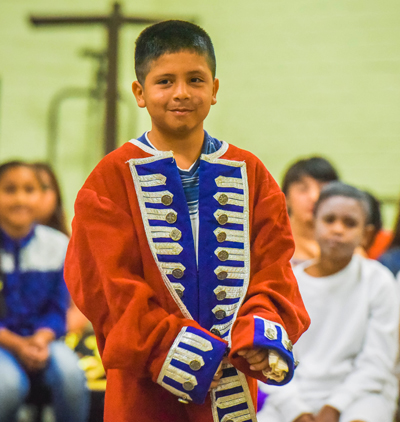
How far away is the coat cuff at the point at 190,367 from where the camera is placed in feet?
3.31

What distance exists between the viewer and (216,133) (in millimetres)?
5148

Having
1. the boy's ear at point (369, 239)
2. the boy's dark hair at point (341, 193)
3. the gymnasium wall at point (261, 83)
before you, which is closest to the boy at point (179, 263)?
the boy's dark hair at point (341, 193)

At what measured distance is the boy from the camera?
102cm

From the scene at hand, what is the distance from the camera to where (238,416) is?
1088 millimetres

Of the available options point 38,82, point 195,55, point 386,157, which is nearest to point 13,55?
point 38,82

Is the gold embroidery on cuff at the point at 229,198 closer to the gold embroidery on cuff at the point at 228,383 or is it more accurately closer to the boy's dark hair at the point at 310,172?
the gold embroidery on cuff at the point at 228,383

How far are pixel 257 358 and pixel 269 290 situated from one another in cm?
13

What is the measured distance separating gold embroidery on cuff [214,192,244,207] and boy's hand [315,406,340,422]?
3.33ft

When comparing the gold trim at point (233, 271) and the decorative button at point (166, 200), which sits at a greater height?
the decorative button at point (166, 200)

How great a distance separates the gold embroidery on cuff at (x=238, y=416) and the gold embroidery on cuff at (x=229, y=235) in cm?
31

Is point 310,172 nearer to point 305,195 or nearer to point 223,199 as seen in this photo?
point 305,195

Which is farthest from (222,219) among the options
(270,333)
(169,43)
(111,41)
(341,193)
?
(111,41)

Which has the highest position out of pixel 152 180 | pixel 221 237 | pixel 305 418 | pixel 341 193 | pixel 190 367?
pixel 341 193

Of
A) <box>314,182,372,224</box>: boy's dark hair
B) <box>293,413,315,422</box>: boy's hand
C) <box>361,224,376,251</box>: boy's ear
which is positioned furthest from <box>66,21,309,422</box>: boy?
<box>361,224,376,251</box>: boy's ear
